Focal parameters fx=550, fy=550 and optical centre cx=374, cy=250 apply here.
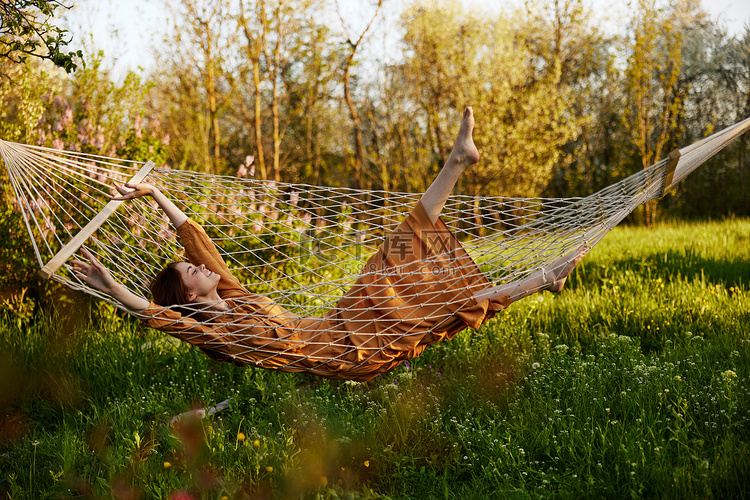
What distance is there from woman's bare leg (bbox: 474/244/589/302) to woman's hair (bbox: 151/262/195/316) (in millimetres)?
1064

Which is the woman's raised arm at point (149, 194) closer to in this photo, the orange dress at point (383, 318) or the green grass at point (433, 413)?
the orange dress at point (383, 318)

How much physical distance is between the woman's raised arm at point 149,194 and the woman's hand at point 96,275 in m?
0.31

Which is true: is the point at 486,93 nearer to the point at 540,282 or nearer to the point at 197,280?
the point at 540,282

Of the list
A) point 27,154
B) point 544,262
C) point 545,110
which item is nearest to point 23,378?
point 27,154

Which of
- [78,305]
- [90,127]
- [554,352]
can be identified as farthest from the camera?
[90,127]

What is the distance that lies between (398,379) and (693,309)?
146 centimetres

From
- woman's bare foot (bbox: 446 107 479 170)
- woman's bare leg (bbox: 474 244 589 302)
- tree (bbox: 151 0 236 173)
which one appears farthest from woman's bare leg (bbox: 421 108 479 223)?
tree (bbox: 151 0 236 173)

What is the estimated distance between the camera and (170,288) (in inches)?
80.0

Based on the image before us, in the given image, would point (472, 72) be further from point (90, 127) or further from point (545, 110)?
point (90, 127)

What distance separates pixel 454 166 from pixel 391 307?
49cm

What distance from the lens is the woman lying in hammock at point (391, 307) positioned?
167 centimetres

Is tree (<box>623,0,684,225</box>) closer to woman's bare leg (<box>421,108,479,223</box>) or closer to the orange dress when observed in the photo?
woman's bare leg (<box>421,108,479,223</box>)

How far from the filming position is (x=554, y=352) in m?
2.36

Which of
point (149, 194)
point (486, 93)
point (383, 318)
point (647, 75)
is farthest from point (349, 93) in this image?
point (383, 318)
